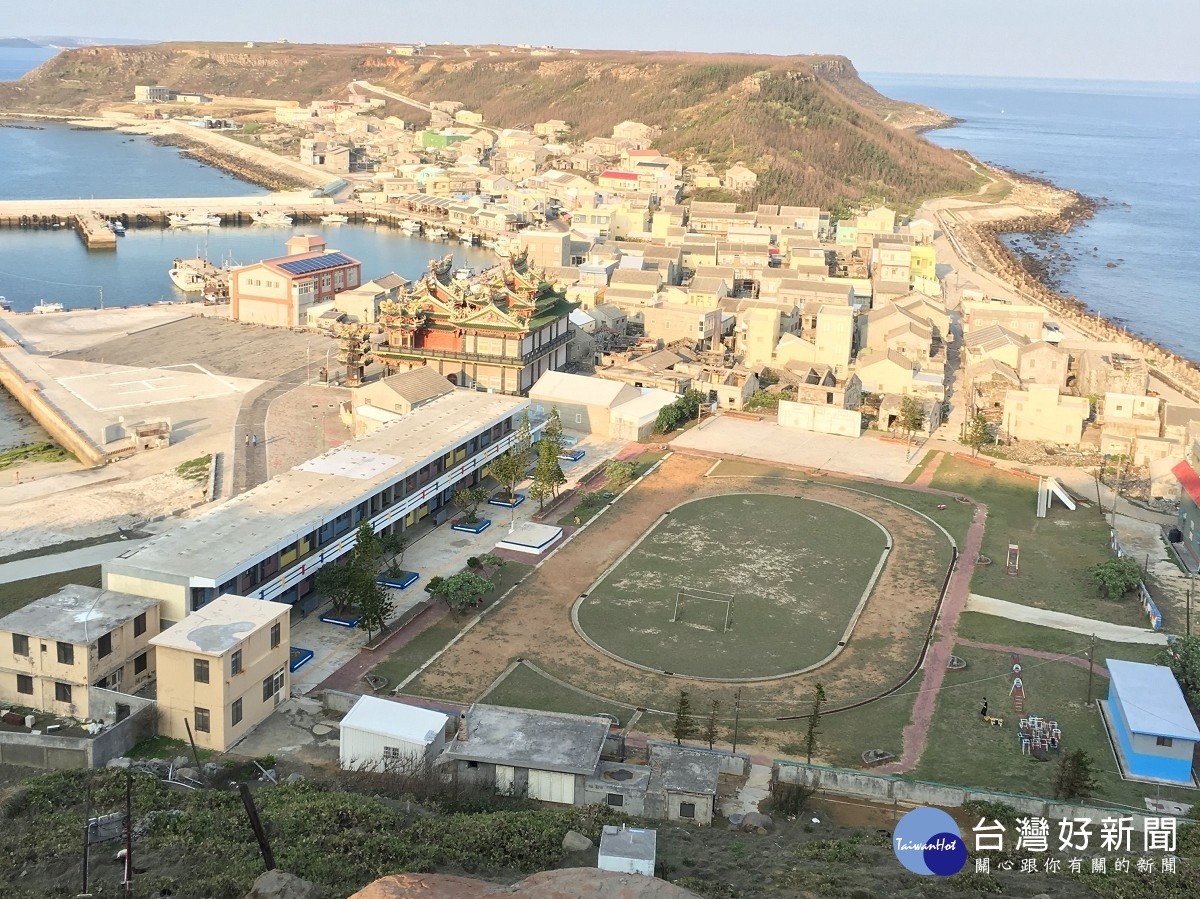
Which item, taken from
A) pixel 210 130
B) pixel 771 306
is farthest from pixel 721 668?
pixel 210 130

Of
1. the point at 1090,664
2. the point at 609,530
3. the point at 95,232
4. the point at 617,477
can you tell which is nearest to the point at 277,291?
the point at 617,477

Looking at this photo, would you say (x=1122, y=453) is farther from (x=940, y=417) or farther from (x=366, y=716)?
(x=366, y=716)

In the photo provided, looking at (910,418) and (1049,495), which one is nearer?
(1049,495)

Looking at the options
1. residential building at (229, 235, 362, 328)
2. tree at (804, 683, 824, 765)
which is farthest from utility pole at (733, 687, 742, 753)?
residential building at (229, 235, 362, 328)

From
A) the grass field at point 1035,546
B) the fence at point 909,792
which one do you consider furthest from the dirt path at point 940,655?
the fence at point 909,792

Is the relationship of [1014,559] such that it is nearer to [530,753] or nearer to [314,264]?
[530,753]

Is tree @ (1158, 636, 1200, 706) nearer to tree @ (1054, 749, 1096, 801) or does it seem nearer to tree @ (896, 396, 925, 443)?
tree @ (1054, 749, 1096, 801)

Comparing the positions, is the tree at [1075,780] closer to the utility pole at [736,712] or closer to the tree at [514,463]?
the utility pole at [736,712]
